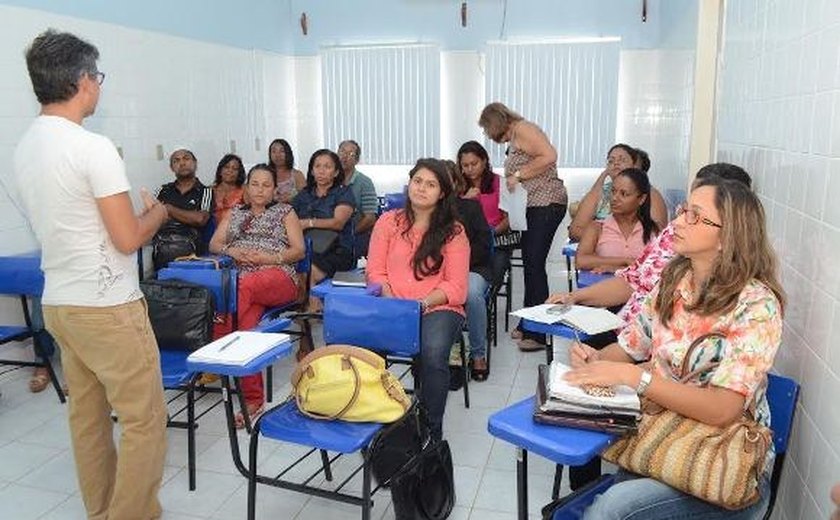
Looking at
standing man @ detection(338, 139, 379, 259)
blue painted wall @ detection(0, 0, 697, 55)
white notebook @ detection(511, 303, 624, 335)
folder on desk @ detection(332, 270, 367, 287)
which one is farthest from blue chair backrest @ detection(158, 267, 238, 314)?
blue painted wall @ detection(0, 0, 697, 55)

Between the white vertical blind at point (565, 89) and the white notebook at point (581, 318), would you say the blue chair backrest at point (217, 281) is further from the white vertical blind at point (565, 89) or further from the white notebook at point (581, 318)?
the white vertical blind at point (565, 89)

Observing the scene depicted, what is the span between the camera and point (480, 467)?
9.16 feet

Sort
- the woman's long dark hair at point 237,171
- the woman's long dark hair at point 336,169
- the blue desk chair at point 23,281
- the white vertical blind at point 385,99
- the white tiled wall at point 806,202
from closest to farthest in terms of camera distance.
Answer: the white tiled wall at point 806,202 → the blue desk chair at point 23,281 → the woman's long dark hair at point 336,169 → the woman's long dark hair at point 237,171 → the white vertical blind at point 385,99

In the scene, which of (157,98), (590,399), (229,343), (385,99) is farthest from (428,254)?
(385,99)

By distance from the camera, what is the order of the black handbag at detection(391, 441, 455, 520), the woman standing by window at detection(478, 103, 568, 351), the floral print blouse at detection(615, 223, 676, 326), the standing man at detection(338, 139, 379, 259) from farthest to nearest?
the standing man at detection(338, 139, 379, 259) → the woman standing by window at detection(478, 103, 568, 351) → the floral print blouse at detection(615, 223, 676, 326) → the black handbag at detection(391, 441, 455, 520)

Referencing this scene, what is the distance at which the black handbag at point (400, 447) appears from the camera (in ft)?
7.38

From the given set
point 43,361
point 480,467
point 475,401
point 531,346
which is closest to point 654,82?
point 531,346

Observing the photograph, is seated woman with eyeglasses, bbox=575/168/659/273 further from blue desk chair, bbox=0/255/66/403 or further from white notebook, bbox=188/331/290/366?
blue desk chair, bbox=0/255/66/403

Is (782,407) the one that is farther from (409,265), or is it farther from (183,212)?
(183,212)

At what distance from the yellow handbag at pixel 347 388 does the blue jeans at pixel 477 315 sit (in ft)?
4.72

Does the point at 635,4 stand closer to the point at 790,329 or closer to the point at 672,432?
the point at 790,329

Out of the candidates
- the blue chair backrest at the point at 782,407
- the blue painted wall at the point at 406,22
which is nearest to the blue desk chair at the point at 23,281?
the blue painted wall at the point at 406,22

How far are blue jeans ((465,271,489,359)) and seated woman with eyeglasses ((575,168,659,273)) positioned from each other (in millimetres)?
528

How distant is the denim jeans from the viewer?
4238 mm
